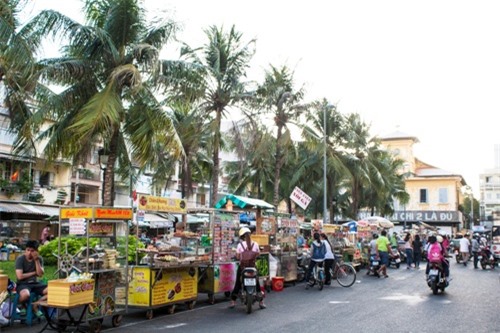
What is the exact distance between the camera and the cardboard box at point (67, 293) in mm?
9125

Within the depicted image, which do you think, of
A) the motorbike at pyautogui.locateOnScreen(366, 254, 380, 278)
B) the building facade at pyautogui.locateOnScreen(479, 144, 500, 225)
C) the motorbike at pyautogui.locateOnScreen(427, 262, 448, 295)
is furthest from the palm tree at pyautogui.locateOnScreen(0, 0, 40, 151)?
the building facade at pyautogui.locateOnScreen(479, 144, 500, 225)

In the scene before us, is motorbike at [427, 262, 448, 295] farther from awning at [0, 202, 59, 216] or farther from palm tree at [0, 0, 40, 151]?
awning at [0, 202, 59, 216]

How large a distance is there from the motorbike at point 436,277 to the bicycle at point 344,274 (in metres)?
2.97

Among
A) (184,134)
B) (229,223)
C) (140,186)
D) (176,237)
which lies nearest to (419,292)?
(229,223)

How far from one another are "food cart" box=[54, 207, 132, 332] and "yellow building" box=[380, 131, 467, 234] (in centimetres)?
6183

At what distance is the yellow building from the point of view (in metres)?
69.3

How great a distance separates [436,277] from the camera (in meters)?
16.1

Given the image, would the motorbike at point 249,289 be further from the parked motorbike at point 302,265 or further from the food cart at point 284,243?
the parked motorbike at point 302,265

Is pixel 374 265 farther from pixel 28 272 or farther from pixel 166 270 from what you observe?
pixel 28 272

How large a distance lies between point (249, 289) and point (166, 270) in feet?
6.53

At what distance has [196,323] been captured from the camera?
36.1 ft

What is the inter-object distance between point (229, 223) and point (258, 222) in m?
3.10

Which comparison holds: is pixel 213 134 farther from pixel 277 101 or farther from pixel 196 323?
pixel 196 323

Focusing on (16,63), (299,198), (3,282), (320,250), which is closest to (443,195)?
(299,198)
